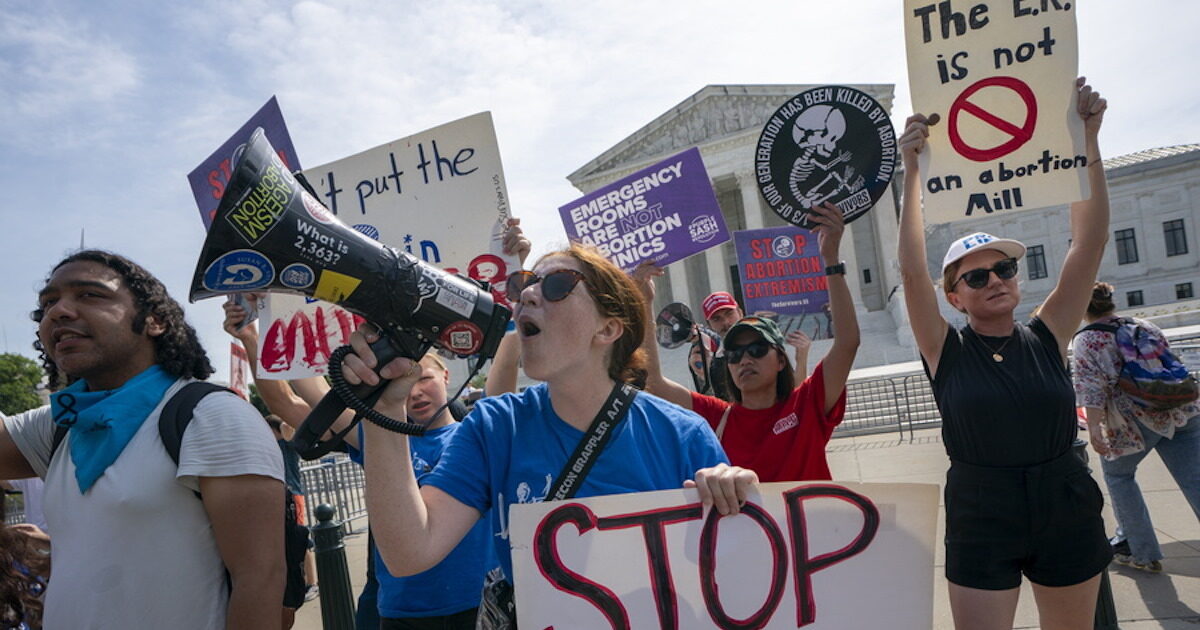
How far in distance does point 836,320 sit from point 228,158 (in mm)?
2911

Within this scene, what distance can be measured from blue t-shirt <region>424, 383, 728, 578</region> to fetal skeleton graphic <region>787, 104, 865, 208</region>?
169 centimetres

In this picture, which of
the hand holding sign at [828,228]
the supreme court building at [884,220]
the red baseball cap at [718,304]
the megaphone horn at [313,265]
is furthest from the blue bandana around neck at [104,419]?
the supreme court building at [884,220]

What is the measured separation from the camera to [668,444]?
174 centimetres

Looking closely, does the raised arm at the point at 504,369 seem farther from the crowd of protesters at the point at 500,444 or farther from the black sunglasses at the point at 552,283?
the black sunglasses at the point at 552,283

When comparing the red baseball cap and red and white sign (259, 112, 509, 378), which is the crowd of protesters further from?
the red baseball cap

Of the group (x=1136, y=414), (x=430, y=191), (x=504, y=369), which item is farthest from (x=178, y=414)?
(x=1136, y=414)

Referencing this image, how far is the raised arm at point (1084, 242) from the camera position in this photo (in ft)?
9.11

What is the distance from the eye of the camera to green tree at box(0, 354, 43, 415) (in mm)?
50969

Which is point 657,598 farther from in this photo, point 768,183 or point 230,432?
point 768,183

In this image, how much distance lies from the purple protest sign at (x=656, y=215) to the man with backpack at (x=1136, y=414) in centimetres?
235

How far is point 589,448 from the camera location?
1.68m

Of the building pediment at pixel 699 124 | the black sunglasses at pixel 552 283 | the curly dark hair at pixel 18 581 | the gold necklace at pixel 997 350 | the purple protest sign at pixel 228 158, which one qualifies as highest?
the building pediment at pixel 699 124

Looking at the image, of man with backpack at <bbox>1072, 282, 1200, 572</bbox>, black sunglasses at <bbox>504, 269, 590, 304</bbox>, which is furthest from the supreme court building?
black sunglasses at <bbox>504, 269, 590, 304</bbox>

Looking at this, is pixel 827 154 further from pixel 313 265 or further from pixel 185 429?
pixel 185 429
